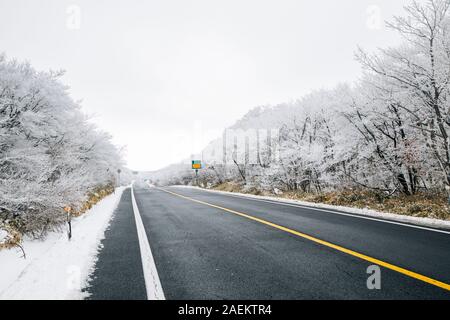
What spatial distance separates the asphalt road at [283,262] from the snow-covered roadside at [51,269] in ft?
0.92

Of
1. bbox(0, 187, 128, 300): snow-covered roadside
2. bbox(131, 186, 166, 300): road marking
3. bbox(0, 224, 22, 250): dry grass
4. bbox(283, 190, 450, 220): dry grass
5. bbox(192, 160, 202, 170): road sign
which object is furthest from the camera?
bbox(192, 160, 202, 170): road sign

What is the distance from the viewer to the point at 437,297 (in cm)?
309

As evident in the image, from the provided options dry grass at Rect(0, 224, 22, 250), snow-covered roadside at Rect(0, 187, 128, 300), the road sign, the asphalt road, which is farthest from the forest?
the road sign

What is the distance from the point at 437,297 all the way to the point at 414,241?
119 inches

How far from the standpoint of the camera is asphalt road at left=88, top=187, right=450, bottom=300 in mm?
3428

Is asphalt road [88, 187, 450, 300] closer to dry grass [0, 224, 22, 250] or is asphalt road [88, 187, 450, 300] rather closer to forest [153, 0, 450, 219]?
dry grass [0, 224, 22, 250]

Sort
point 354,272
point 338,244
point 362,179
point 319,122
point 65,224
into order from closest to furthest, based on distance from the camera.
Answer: point 354,272 → point 338,244 → point 65,224 → point 362,179 → point 319,122

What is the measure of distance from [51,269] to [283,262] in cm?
394

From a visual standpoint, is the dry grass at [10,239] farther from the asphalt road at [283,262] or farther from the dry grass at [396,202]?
the dry grass at [396,202]

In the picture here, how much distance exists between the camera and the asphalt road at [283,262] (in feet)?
11.2

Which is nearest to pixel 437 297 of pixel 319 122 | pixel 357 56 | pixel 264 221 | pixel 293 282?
pixel 293 282

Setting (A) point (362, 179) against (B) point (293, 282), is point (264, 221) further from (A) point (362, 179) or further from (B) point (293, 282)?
(A) point (362, 179)

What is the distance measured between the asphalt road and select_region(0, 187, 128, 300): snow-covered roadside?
0.92 feet

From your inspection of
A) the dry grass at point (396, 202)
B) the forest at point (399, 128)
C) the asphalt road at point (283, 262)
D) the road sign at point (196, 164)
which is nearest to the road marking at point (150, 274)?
the asphalt road at point (283, 262)
